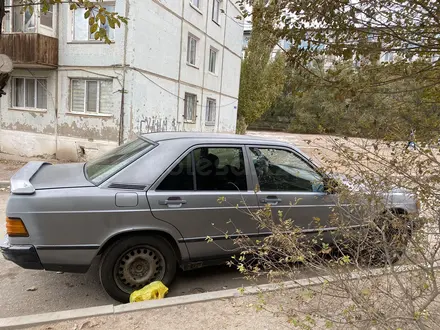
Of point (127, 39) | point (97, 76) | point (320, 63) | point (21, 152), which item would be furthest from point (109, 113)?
point (320, 63)

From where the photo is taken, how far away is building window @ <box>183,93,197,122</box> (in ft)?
48.7

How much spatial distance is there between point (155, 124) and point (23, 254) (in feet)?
32.0

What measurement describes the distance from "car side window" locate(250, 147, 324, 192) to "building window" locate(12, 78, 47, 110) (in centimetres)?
1130

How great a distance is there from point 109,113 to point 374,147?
33.5 ft

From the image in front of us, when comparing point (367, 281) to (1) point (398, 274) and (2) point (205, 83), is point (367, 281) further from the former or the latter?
(2) point (205, 83)

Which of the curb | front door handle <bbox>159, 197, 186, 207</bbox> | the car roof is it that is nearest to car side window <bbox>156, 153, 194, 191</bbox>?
front door handle <bbox>159, 197, 186, 207</bbox>

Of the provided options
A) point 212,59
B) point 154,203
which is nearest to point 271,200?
point 154,203

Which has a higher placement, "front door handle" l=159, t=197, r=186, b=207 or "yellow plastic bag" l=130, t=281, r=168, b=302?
"front door handle" l=159, t=197, r=186, b=207

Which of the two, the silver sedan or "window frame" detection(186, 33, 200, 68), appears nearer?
the silver sedan

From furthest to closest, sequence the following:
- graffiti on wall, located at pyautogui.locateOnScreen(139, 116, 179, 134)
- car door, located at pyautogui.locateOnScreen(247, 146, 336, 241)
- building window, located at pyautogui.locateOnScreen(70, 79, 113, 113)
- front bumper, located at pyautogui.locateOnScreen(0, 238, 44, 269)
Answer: graffiti on wall, located at pyautogui.locateOnScreen(139, 116, 179, 134) → building window, located at pyautogui.locateOnScreen(70, 79, 113, 113) → car door, located at pyautogui.locateOnScreen(247, 146, 336, 241) → front bumper, located at pyautogui.locateOnScreen(0, 238, 44, 269)

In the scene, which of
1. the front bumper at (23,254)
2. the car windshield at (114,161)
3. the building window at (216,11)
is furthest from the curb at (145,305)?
the building window at (216,11)

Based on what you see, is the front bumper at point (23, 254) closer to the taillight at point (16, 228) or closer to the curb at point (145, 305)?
the taillight at point (16, 228)

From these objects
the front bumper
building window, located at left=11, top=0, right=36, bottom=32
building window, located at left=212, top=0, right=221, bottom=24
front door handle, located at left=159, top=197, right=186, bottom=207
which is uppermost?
building window, located at left=212, top=0, right=221, bottom=24

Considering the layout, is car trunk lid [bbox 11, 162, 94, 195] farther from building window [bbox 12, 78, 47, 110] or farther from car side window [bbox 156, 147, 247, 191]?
building window [bbox 12, 78, 47, 110]
